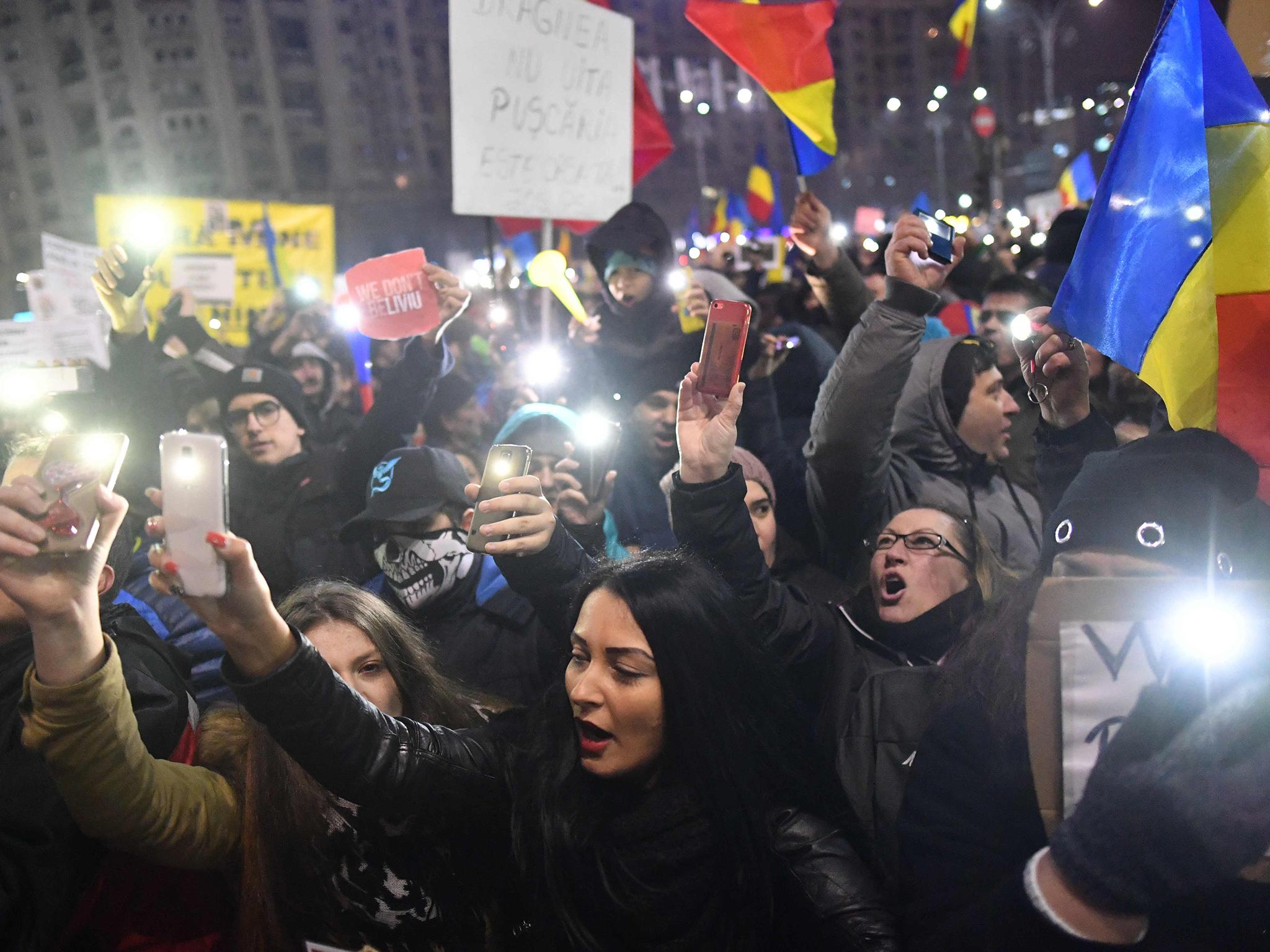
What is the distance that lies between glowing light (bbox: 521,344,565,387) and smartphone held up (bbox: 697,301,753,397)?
235 cm

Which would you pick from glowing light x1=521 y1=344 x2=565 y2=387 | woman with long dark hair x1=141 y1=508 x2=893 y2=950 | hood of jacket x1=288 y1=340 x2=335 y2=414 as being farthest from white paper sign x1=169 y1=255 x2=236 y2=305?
woman with long dark hair x1=141 y1=508 x2=893 y2=950

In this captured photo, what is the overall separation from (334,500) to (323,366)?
2.85m

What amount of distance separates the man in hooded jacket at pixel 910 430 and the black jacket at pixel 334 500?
63.9 inches

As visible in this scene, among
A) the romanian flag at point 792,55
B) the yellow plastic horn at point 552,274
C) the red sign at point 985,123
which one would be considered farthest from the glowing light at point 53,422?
the red sign at point 985,123

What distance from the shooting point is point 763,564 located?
2.40 meters

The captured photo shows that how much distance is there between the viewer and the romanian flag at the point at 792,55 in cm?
400

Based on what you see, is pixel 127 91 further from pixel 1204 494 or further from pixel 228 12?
pixel 1204 494

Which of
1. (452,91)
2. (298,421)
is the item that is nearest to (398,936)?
(298,421)

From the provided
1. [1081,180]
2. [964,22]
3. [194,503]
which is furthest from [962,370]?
[1081,180]

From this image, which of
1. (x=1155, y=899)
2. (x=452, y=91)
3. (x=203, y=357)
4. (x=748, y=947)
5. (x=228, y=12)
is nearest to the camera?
(x=1155, y=899)

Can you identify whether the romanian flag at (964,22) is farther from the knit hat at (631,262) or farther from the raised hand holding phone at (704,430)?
the raised hand holding phone at (704,430)

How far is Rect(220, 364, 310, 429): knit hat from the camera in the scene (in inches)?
167

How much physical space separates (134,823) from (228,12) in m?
54.4

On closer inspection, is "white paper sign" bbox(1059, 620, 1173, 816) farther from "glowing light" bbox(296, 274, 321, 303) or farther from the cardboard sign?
"glowing light" bbox(296, 274, 321, 303)
